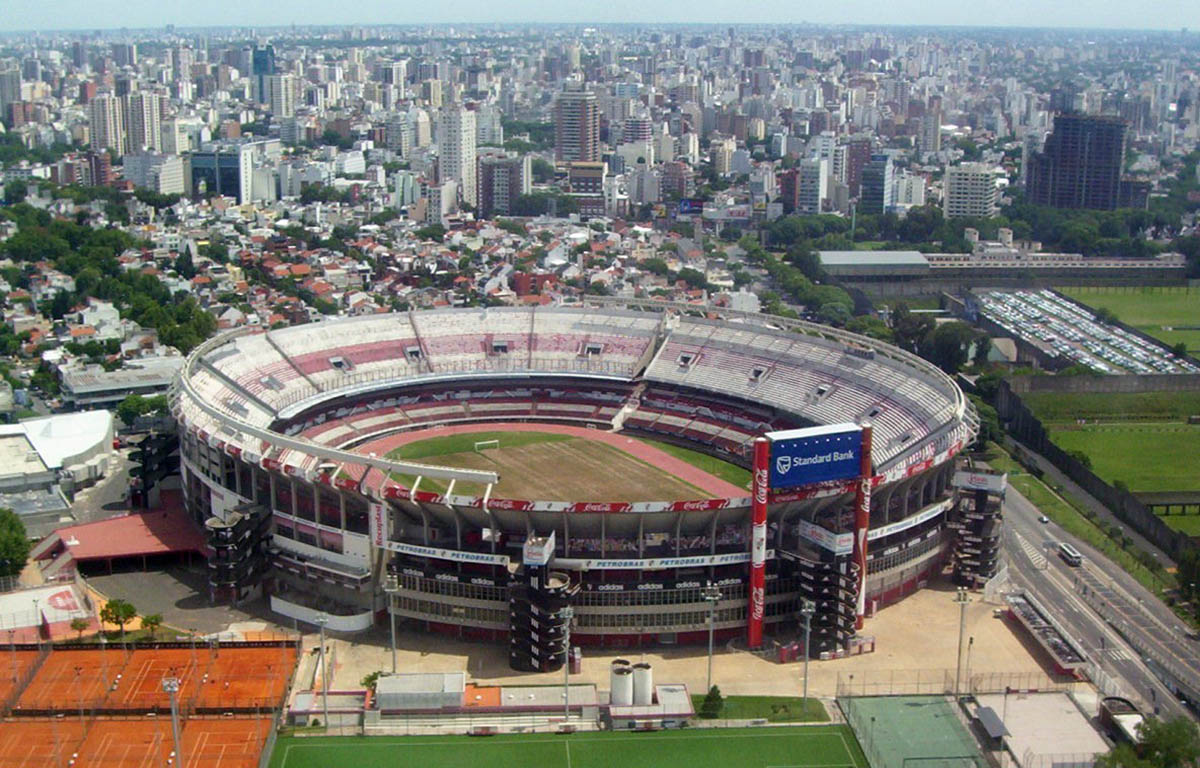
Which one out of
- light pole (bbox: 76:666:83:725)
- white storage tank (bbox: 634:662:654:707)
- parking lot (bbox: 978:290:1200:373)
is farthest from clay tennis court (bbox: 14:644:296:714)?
parking lot (bbox: 978:290:1200:373)

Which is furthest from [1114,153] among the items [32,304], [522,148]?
[32,304]

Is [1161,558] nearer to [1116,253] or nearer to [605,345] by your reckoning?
[605,345]

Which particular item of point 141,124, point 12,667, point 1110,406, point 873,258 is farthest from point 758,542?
point 141,124

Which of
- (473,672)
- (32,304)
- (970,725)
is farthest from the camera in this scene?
(32,304)

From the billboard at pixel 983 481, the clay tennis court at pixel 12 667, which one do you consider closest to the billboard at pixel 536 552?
the clay tennis court at pixel 12 667

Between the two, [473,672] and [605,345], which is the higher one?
[605,345]

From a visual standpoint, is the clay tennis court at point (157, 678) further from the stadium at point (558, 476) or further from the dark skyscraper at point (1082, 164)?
the dark skyscraper at point (1082, 164)
